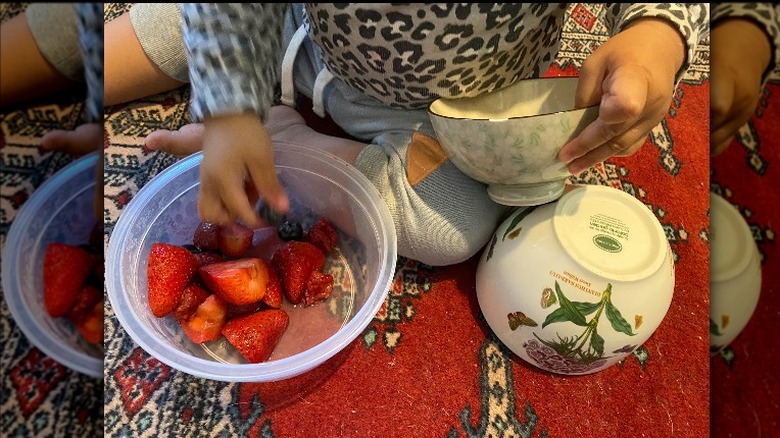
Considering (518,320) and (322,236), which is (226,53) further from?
(518,320)

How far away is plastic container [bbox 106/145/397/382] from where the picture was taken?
499mm

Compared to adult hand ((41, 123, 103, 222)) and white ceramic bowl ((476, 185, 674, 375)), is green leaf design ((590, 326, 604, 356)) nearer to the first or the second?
white ceramic bowl ((476, 185, 674, 375))

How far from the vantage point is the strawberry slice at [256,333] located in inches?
21.7

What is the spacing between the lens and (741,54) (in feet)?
1.02

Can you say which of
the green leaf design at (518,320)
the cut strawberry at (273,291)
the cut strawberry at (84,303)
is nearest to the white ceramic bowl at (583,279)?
the green leaf design at (518,320)

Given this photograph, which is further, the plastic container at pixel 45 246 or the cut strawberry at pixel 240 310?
the cut strawberry at pixel 240 310

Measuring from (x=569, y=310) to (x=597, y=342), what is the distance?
0.05 meters

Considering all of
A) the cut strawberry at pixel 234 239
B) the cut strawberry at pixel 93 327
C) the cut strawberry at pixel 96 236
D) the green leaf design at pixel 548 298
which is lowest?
the green leaf design at pixel 548 298

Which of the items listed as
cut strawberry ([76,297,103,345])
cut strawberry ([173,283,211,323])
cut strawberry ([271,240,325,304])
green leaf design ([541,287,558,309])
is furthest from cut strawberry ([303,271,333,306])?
cut strawberry ([76,297,103,345])

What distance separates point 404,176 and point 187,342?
0.96 feet

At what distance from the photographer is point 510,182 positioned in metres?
0.53

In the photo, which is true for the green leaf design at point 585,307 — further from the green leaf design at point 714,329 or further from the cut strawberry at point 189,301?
the cut strawberry at point 189,301

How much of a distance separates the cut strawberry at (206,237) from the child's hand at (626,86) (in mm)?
362

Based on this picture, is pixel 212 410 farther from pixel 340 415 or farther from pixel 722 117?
pixel 722 117
